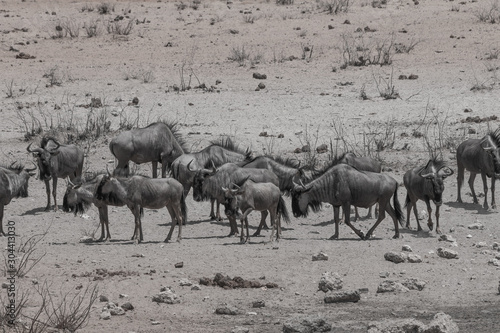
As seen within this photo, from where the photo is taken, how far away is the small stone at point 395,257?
13578 millimetres

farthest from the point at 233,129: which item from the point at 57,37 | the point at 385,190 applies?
the point at 57,37

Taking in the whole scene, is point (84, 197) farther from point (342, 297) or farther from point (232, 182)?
point (342, 297)

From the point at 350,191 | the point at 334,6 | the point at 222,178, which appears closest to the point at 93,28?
the point at 334,6

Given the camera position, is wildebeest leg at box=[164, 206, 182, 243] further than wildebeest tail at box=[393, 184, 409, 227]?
No

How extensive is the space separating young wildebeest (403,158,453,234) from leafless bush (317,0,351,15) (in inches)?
586

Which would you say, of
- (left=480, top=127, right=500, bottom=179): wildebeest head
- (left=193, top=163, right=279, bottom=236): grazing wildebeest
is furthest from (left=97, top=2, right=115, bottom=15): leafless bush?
(left=193, top=163, right=279, bottom=236): grazing wildebeest

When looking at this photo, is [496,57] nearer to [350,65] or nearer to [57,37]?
[350,65]

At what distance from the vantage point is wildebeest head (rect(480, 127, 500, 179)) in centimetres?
1753

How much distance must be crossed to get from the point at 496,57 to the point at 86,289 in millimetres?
16639

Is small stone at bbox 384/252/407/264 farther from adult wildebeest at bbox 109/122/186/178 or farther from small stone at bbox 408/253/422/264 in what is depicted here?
adult wildebeest at bbox 109/122/186/178

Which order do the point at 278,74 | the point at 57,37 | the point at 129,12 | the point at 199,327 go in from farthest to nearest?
the point at 129,12 → the point at 57,37 → the point at 278,74 → the point at 199,327

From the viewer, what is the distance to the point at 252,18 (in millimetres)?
30562

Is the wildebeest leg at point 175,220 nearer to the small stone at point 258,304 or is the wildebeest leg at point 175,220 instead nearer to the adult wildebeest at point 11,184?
the adult wildebeest at point 11,184

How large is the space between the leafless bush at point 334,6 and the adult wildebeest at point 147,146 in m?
13.4
